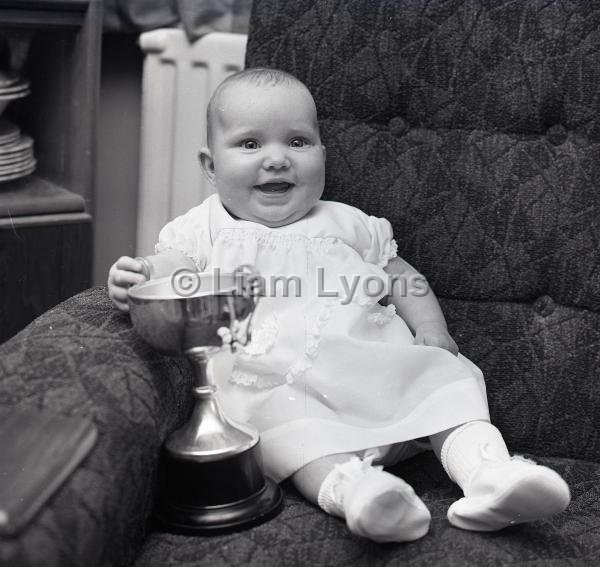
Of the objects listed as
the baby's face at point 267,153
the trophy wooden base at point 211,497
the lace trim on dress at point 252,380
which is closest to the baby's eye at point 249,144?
the baby's face at point 267,153

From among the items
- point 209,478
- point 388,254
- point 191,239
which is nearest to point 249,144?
point 191,239

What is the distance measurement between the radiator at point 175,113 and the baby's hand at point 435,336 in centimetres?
77

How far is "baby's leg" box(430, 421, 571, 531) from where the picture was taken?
1002mm

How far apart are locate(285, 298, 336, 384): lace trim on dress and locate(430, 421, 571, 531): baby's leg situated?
21 centimetres

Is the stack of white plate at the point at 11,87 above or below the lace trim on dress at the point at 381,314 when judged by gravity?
above

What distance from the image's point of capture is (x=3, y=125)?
1.74 m

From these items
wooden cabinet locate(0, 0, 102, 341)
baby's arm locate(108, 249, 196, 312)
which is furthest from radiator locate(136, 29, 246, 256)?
baby's arm locate(108, 249, 196, 312)

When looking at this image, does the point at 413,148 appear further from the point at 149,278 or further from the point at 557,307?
the point at 149,278

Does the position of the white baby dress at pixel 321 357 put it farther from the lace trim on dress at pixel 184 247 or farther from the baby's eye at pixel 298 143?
the baby's eye at pixel 298 143

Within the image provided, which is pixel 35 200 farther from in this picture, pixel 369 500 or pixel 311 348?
pixel 369 500

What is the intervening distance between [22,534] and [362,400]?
50cm

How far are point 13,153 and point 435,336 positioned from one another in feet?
2.97

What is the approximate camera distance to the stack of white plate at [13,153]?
5.58 feet

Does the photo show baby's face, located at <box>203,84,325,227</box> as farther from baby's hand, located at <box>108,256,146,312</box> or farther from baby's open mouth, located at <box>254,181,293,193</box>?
baby's hand, located at <box>108,256,146,312</box>
